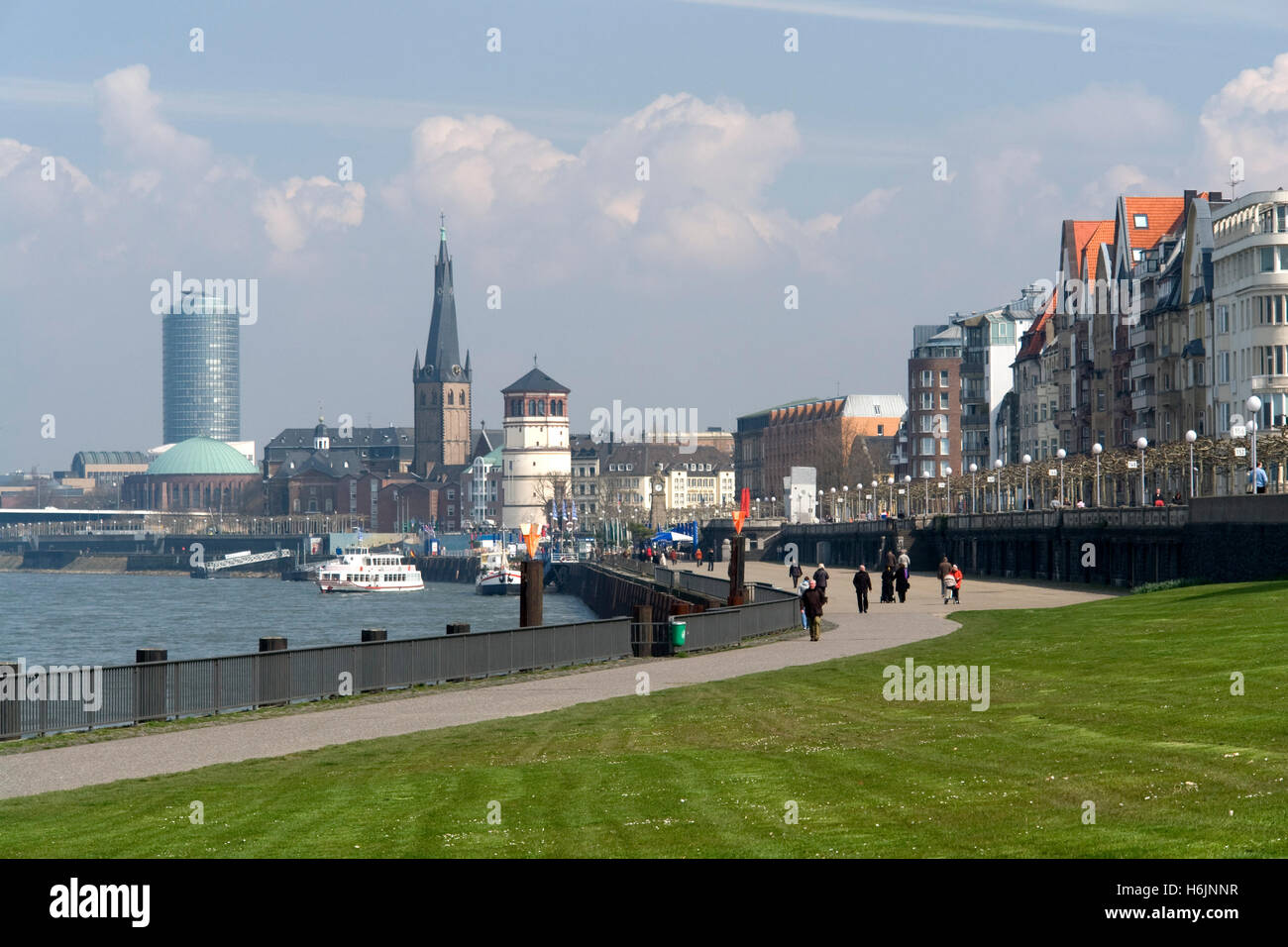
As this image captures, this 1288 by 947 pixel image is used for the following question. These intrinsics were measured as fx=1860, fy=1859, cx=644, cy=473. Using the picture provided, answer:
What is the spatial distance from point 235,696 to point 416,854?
1894cm

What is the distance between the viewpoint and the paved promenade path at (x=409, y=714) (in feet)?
85.7

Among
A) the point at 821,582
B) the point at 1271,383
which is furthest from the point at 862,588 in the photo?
the point at 1271,383

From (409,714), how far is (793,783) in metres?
13.9

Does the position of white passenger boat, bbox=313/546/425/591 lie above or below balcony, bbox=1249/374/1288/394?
below

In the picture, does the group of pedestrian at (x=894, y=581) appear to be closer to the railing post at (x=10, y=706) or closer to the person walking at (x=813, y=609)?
the person walking at (x=813, y=609)

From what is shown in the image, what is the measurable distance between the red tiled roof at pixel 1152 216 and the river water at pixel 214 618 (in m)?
44.1

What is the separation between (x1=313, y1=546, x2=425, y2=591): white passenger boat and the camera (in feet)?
576

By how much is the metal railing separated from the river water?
1718cm

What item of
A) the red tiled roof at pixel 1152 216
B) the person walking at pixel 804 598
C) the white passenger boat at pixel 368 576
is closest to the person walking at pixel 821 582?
the person walking at pixel 804 598

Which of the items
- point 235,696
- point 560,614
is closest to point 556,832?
point 235,696

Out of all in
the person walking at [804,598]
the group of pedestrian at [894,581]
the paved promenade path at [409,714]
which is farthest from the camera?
the group of pedestrian at [894,581]

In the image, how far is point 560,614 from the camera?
12781cm

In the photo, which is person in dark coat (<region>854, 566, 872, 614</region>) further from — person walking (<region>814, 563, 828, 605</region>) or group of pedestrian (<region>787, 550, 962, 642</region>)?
person walking (<region>814, 563, 828, 605</region>)


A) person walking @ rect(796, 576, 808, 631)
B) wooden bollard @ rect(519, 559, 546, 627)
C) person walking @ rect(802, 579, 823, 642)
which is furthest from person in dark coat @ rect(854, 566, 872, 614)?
wooden bollard @ rect(519, 559, 546, 627)
